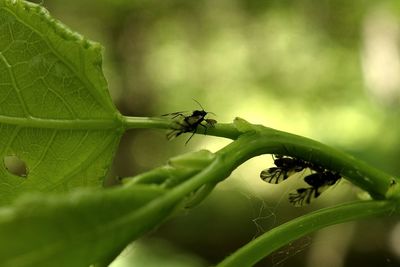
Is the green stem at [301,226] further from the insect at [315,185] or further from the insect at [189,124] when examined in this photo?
the insect at [189,124]

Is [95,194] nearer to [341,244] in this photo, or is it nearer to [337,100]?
[341,244]

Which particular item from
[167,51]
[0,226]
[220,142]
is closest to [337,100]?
[220,142]

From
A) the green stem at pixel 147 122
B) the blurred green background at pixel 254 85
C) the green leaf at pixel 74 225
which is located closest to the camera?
the green leaf at pixel 74 225

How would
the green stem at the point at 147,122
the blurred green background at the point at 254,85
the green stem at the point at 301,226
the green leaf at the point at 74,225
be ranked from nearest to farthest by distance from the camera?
1. the green leaf at the point at 74,225
2. the green stem at the point at 301,226
3. the green stem at the point at 147,122
4. the blurred green background at the point at 254,85

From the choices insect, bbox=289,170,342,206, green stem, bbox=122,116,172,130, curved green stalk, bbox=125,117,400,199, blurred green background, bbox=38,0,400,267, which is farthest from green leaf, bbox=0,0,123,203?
blurred green background, bbox=38,0,400,267

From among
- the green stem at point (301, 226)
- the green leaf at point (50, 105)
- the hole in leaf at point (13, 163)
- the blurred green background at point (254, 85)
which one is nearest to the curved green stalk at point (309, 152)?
the green stem at point (301, 226)
